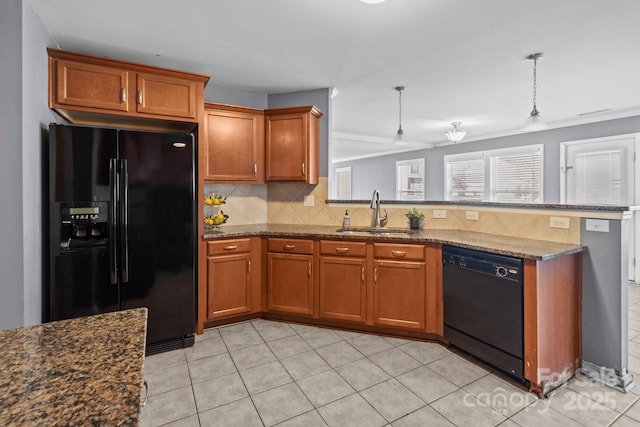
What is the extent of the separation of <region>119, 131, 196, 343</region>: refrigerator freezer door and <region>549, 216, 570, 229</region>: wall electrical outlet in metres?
2.71

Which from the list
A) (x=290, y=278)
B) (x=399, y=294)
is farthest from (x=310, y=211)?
(x=399, y=294)

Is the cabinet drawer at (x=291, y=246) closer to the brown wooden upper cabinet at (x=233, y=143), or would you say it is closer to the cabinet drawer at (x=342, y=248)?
the cabinet drawer at (x=342, y=248)

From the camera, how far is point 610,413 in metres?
1.84

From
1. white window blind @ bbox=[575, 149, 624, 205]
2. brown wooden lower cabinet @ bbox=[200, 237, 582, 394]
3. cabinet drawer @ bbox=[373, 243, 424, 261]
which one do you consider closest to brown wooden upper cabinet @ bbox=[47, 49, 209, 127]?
brown wooden lower cabinet @ bbox=[200, 237, 582, 394]

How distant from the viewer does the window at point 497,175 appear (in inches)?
231

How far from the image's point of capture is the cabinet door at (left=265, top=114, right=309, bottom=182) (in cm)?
340

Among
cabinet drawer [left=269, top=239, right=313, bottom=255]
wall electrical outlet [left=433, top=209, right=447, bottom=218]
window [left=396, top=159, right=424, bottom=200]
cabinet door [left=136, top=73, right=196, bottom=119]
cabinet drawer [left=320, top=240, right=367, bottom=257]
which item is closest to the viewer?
cabinet door [left=136, top=73, right=196, bottom=119]

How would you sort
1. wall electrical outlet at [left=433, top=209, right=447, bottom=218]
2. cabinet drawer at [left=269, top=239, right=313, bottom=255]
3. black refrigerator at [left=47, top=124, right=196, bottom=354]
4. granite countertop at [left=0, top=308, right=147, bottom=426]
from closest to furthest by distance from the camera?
1. granite countertop at [left=0, top=308, right=147, bottom=426]
2. black refrigerator at [left=47, top=124, right=196, bottom=354]
3. cabinet drawer at [left=269, top=239, right=313, bottom=255]
4. wall electrical outlet at [left=433, top=209, right=447, bottom=218]

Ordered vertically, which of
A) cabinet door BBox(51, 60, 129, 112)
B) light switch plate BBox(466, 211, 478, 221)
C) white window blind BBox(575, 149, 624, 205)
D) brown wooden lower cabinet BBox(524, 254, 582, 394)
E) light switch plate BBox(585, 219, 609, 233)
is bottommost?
brown wooden lower cabinet BBox(524, 254, 582, 394)

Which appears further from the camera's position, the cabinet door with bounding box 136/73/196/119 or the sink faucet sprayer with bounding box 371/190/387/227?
the sink faucet sprayer with bounding box 371/190/387/227

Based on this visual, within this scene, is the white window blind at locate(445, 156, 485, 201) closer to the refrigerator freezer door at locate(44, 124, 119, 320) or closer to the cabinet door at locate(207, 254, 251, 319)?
the cabinet door at locate(207, 254, 251, 319)

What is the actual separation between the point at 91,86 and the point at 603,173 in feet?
20.7

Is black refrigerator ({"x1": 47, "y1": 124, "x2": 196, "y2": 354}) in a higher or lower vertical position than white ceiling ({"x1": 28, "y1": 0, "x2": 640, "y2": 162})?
lower

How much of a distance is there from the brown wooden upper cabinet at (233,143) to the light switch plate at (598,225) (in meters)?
2.76
